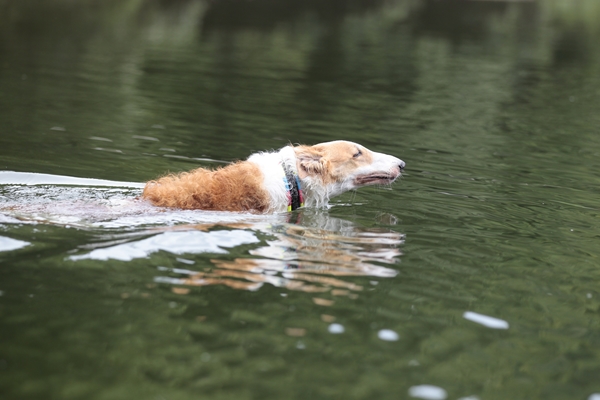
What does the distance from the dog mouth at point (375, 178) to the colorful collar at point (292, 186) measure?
100 centimetres

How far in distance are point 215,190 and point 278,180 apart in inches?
35.4

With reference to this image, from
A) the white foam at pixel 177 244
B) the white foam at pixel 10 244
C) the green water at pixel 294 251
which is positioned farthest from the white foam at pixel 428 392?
the white foam at pixel 10 244

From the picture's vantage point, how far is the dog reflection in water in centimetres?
755

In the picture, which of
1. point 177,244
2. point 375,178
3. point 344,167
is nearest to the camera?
point 177,244

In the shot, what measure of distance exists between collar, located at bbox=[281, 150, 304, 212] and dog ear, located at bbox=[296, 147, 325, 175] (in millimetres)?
175

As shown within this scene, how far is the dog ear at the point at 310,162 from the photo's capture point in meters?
10.8

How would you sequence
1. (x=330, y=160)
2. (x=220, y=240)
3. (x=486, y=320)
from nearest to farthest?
(x=486, y=320) → (x=220, y=240) → (x=330, y=160)

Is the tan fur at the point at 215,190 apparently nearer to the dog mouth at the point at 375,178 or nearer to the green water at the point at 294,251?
the green water at the point at 294,251

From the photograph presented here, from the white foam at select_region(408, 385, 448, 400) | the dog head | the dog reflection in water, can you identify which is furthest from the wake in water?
the white foam at select_region(408, 385, 448, 400)

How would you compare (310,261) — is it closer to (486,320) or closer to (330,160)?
(486,320)

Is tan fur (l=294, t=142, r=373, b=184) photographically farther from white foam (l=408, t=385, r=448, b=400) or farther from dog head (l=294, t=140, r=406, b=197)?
white foam (l=408, t=385, r=448, b=400)

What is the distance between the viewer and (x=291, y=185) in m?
10.6

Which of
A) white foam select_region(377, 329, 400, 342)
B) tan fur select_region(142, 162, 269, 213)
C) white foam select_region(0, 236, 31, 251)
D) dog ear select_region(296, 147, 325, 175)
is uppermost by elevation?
dog ear select_region(296, 147, 325, 175)

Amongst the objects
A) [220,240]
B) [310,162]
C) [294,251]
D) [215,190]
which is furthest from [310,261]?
[310,162]
